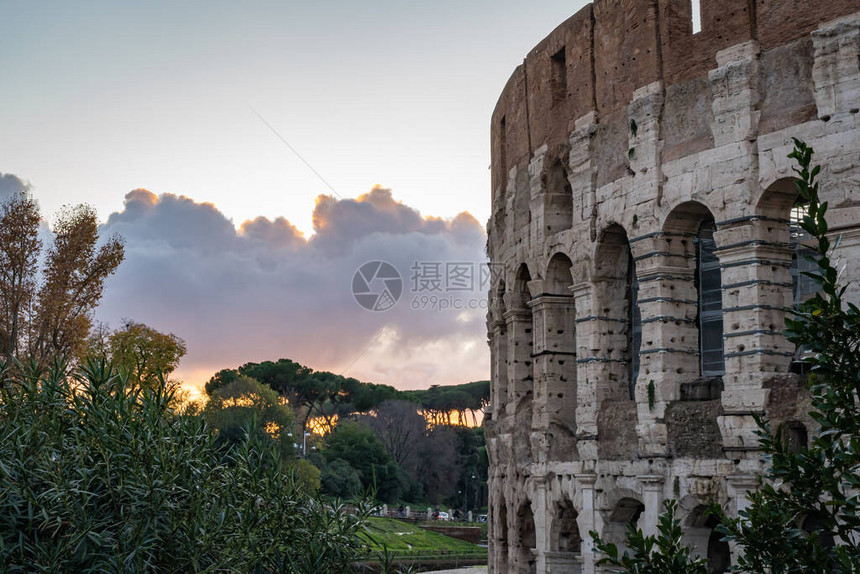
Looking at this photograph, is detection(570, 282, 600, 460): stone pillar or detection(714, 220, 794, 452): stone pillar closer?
detection(714, 220, 794, 452): stone pillar

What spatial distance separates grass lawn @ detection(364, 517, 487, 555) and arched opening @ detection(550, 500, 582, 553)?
63.8 ft

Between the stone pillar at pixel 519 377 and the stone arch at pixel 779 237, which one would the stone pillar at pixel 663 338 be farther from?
the stone pillar at pixel 519 377

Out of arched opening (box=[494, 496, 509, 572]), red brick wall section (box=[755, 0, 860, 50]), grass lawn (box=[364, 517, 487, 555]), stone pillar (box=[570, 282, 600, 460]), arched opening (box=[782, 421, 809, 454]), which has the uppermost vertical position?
red brick wall section (box=[755, 0, 860, 50])

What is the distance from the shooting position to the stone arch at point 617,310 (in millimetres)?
14984

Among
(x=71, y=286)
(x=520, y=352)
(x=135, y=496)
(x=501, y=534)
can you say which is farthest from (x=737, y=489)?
(x=71, y=286)

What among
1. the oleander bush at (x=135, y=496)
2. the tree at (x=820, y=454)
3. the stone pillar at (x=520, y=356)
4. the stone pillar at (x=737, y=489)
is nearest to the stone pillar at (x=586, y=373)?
the stone pillar at (x=520, y=356)

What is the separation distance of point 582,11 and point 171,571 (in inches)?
454

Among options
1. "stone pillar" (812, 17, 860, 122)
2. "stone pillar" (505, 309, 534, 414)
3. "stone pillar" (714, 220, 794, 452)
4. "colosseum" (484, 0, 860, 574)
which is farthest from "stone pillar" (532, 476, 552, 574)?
"stone pillar" (812, 17, 860, 122)

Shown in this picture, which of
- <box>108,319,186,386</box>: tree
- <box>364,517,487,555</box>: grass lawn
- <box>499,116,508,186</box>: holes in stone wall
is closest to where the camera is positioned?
<box>499,116,508,186</box>: holes in stone wall

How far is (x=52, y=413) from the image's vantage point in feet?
28.5

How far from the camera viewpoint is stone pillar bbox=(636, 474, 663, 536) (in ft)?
43.2

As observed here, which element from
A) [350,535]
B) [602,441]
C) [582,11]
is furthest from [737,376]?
[582,11]

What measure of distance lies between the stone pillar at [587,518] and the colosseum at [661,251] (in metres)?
0.04

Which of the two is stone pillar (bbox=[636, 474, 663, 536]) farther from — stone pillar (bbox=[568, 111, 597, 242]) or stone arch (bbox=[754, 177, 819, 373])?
stone pillar (bbox=[568, 111, 597, 242])
